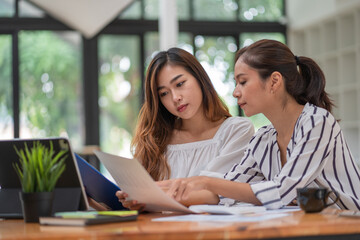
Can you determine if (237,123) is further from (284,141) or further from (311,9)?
(311,9)

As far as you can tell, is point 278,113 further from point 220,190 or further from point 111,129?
point 111,129

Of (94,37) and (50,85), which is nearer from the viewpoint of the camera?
(50,85)

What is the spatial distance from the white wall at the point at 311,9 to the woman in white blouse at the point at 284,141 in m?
4.96

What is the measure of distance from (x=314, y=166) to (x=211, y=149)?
871 millimetres

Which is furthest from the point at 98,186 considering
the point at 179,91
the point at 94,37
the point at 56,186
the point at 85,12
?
the point at 94,37

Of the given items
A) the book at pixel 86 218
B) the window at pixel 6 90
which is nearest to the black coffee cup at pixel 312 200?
the book at pixel 86 218

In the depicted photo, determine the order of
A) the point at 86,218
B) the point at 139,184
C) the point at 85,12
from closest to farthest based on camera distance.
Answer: the point at 86,218
the point at 139,184
the point at 85,12

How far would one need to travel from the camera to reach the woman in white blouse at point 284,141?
71.7 inches

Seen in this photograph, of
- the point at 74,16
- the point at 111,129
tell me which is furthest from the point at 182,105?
the point at 111,129

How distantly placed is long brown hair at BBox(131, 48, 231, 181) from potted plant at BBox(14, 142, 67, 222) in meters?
1.03

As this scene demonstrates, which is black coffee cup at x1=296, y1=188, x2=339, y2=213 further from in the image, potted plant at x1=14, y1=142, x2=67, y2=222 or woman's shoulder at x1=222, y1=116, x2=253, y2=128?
woman's shoulder at x1=222, y1=116, x2=253, y2=128

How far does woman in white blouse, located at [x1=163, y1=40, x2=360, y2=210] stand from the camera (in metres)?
1.82

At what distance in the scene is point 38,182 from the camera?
62.9 inches

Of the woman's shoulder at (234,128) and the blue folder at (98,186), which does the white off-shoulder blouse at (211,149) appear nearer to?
the woman's shoulder at (234,128)
